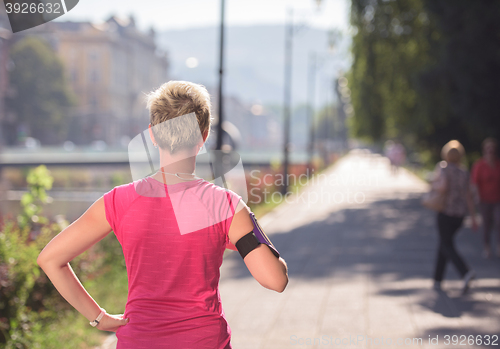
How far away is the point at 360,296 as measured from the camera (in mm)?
6680

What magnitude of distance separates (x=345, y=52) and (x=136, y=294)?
2162cm

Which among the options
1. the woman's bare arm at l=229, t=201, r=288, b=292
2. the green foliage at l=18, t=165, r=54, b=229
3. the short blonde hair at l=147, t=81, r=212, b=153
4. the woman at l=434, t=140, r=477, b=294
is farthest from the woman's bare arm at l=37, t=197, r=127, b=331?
the woman at l=434, t=140, r=477, b=294

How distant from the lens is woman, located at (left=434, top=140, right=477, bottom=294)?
6707mm

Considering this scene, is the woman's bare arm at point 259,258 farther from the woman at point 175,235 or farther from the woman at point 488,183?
the woman at point 488,183

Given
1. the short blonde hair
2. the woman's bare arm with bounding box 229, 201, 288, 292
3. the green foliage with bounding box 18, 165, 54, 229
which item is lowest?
the green foliage with bounding box 18, 165, 54, 229

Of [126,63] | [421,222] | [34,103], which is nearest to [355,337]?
[421,222]

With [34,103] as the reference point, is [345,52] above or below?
above

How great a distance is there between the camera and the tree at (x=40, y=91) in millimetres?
68250

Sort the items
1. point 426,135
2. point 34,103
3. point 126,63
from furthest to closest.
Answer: point 126,63, point 34,103, point 426,135

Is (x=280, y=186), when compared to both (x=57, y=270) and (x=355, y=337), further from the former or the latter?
(x=57, y=270)

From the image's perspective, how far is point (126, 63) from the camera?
82500 millimetres

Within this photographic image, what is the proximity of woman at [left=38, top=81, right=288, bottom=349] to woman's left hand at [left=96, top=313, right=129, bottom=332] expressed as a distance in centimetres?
7
